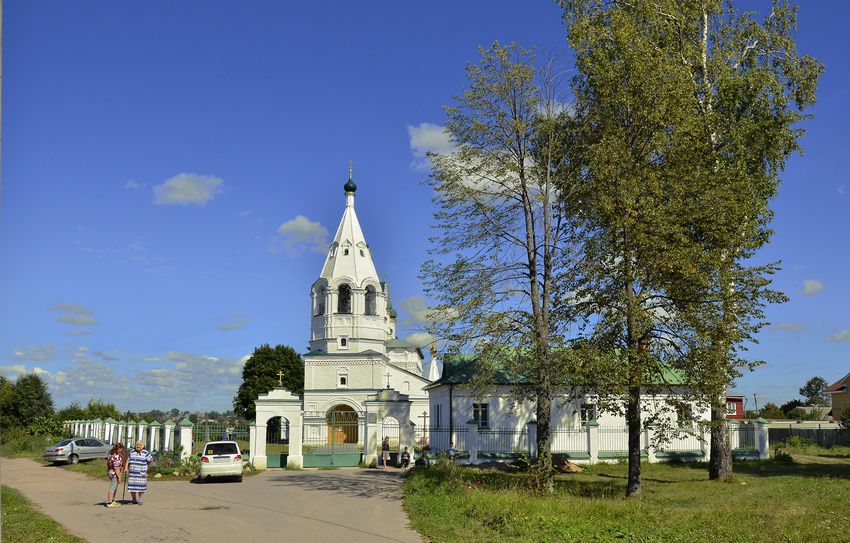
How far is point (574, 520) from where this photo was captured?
1229cm

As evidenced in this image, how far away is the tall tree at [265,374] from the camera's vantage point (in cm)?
6875

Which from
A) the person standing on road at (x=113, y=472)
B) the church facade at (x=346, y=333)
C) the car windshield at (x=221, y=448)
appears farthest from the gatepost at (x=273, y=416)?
the church facade at (x=346, y=333)

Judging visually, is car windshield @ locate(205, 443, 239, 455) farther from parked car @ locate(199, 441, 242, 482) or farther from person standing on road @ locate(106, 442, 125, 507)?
person standing on road @ locate(106, 442, 125, 507)

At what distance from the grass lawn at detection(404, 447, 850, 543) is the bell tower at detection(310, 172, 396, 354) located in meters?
31.0

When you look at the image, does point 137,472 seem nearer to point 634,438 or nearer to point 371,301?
point 634,438

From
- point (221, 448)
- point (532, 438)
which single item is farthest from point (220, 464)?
point (532, 438)

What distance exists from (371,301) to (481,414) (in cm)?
2110

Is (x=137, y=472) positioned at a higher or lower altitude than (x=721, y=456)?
higher

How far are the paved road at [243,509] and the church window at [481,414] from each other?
9.29 m

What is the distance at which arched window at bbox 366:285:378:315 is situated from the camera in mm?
52000

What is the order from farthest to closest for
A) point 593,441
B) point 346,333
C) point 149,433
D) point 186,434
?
point 346,333 < point 149,433 < point 593,441 < point 186,434

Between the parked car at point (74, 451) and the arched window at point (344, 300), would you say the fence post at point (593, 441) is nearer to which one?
the parked car at point (74, 451)

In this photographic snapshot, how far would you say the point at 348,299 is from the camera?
51.9m

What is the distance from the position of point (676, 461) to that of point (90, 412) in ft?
142
